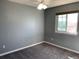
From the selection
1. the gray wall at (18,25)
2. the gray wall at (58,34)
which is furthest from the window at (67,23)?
the gray wall at (18,25)

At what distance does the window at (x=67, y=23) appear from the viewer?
3417 millimetres

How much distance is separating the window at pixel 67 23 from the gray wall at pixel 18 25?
4.09 ft

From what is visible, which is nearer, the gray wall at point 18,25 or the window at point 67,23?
the gray wall at point 18,25

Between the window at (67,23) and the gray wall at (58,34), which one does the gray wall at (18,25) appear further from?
the window at (67,23)

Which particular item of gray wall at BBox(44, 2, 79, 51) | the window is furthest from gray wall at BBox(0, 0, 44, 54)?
the window

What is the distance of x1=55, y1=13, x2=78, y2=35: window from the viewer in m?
3.42

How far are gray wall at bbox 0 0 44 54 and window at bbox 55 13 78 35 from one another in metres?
1.25

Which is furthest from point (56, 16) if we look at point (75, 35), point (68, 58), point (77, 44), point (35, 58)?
point (35, 58)

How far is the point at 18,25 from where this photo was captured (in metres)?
3.43

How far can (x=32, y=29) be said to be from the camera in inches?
162

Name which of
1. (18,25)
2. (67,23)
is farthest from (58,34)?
(18,25)

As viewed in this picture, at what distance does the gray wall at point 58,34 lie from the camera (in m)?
3.33

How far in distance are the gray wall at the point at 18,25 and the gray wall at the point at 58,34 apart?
55 cm

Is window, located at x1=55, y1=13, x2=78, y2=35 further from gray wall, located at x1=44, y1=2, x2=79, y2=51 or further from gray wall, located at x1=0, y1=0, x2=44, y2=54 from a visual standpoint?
gray wall, located at x1=0, y1=0, x2=44, y2=54
